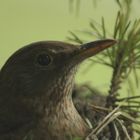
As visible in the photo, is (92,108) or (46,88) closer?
(92,108)

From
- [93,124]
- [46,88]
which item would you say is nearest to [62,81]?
[46,88]

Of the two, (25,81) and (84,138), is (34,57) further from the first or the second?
(84,138)

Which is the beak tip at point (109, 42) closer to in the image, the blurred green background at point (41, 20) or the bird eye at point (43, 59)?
the bird eye at point (43, 59)

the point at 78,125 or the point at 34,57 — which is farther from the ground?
the point at 34,57

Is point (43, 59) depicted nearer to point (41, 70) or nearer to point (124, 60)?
point (41, 70)

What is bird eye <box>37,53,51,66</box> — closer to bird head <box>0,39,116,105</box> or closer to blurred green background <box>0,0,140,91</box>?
bird head <box>0,39,116,105</box>

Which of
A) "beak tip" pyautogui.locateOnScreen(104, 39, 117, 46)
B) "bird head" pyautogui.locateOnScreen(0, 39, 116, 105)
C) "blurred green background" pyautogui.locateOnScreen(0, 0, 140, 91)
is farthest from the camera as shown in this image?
"blurred green background" pyautogui.locateOnScreen(0, 0, 140, 91)

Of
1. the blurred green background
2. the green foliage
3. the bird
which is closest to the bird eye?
the bird

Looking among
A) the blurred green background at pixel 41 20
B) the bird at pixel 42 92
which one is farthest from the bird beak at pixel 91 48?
the blurred green background at pixel 41 20
